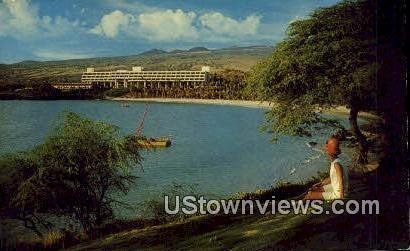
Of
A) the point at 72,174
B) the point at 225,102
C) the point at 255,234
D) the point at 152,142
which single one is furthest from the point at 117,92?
the point at 255,234

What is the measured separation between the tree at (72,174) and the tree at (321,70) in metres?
2.97

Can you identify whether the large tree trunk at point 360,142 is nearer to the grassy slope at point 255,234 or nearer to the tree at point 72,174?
the grassy slope at point 255,234

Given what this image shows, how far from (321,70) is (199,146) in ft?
10.6

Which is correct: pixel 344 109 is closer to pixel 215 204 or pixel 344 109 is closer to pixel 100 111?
pixel 215 204

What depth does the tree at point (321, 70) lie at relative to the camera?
966 cm

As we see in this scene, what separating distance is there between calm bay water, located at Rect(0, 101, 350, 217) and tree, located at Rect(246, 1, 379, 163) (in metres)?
0.46

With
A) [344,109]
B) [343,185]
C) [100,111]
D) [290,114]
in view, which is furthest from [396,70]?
[100,111]

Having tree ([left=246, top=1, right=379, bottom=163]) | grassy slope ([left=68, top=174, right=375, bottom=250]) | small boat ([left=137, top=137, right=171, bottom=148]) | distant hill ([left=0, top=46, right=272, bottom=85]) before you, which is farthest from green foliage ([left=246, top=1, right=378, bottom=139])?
small boat ([left=137, top=137, right=171, bottom=148])

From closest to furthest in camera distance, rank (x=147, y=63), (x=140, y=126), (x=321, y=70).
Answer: (x=321, y=70) → (x=147, y=63) → (x=140, y=126)

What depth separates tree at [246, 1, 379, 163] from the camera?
9664 mm

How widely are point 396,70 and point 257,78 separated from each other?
2.61 meters

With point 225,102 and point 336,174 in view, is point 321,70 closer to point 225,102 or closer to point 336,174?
point 225,102

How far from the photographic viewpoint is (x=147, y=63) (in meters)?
10.6

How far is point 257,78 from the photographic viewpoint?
428 inches
